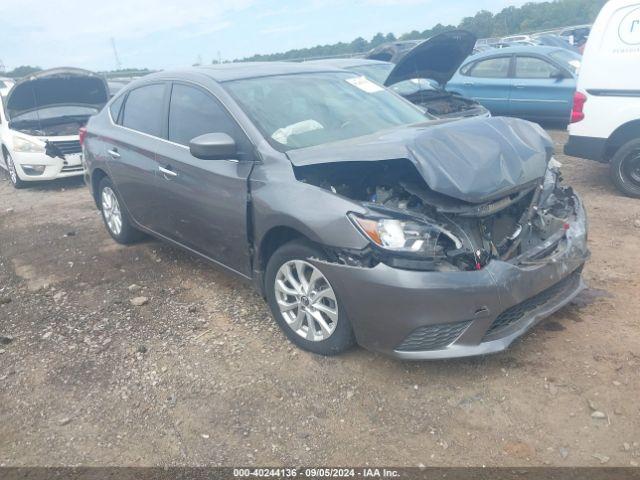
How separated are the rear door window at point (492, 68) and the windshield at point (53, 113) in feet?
23.7

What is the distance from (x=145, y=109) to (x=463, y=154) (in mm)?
2933

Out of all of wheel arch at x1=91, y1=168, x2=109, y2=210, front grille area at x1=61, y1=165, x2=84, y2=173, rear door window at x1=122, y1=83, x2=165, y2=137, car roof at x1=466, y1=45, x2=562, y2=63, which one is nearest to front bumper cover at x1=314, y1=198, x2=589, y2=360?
rear door window at x1=122, y1=83, x2=165, y2=137

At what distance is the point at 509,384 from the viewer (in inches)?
117

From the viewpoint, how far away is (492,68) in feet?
33.8

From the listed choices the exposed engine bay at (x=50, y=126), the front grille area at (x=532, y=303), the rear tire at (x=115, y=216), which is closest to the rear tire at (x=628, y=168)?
the front grille area at (x=532, y=303)

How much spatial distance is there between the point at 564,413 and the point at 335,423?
3.83 feet

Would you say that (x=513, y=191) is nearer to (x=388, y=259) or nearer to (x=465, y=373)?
(x=388, y=259)

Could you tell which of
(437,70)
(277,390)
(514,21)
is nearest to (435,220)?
(277,390)

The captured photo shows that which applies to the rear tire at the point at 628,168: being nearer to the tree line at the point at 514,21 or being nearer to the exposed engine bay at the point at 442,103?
the exposed engine bay at the point at 442,103

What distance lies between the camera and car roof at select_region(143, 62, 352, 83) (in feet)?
13.6

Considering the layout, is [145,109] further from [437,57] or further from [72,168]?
[72,168]

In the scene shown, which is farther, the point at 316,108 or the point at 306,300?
the point at 316,108

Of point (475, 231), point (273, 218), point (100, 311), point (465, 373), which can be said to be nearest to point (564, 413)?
point (465, 373)

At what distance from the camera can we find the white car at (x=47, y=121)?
859 centimetres
